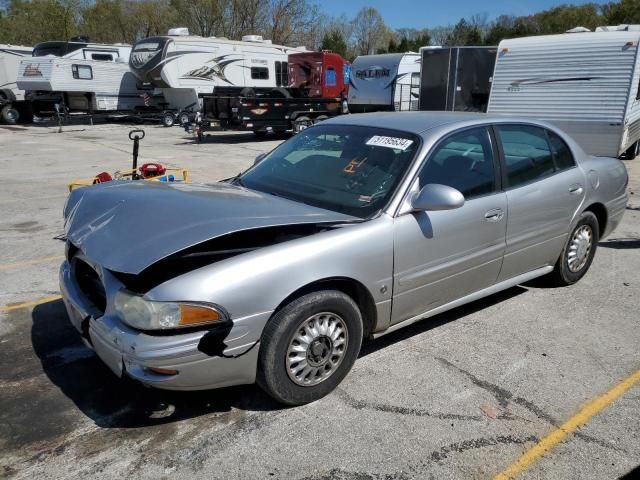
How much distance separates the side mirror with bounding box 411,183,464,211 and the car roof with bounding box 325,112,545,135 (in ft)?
1.79

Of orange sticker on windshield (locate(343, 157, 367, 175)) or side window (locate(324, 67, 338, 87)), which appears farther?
side window (locate(324, 67, 338, 87))

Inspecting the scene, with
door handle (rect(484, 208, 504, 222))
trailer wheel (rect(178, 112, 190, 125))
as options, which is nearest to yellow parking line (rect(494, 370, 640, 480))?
door handle (rect(484, 208, 504, 222))

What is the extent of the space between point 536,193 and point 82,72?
76.0ft

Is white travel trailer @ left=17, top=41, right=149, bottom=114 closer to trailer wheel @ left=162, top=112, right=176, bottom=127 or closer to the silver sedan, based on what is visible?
trailer wheel @ left=162, top=112, right=176, bottom=127

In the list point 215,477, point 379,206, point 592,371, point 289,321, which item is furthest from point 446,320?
point 215,477

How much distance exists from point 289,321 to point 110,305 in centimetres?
93

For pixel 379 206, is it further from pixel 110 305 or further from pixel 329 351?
pixel 110 305

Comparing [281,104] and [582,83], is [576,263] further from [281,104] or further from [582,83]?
[281,104]

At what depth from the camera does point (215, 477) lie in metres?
2.46

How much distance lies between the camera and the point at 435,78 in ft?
51.6

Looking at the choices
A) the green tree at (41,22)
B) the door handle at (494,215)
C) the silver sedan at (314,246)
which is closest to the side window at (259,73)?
the silver sedan at (314,246)

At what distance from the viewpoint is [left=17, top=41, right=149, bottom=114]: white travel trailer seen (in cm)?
2192

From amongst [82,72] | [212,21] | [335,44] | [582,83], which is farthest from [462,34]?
[582,83]

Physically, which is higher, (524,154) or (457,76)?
(457,76)
